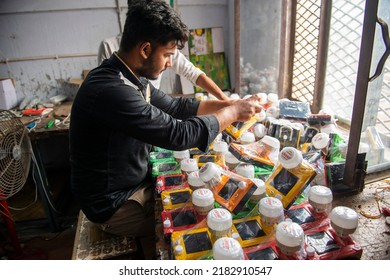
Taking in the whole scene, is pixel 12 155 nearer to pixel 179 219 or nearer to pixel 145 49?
pixel 145 49

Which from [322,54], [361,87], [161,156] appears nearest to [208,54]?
[322,54]

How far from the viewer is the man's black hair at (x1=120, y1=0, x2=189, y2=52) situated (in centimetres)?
117

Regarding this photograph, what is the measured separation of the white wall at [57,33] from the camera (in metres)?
3.04

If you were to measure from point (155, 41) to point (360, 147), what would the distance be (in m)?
1.01

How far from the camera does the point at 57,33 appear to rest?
3127mm

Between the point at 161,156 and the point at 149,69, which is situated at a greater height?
the point at 149,69

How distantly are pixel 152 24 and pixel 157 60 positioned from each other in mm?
161

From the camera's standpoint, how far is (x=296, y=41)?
2.36 meters

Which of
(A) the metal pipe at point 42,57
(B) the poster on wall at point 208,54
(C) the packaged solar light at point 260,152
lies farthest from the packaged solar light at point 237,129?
(A) the metal pipe at point 42,57

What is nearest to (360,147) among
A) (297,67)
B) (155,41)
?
(155,41)

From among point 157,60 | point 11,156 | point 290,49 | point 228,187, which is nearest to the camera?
point 228,187

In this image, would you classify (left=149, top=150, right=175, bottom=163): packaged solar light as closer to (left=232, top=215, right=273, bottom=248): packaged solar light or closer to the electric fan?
(left=232, top=215, right=273, bottom=248): packaged solar light

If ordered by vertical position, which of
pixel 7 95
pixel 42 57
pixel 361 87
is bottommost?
pixel 7 95

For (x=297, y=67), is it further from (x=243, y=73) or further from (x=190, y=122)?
(x=190, y=122)
